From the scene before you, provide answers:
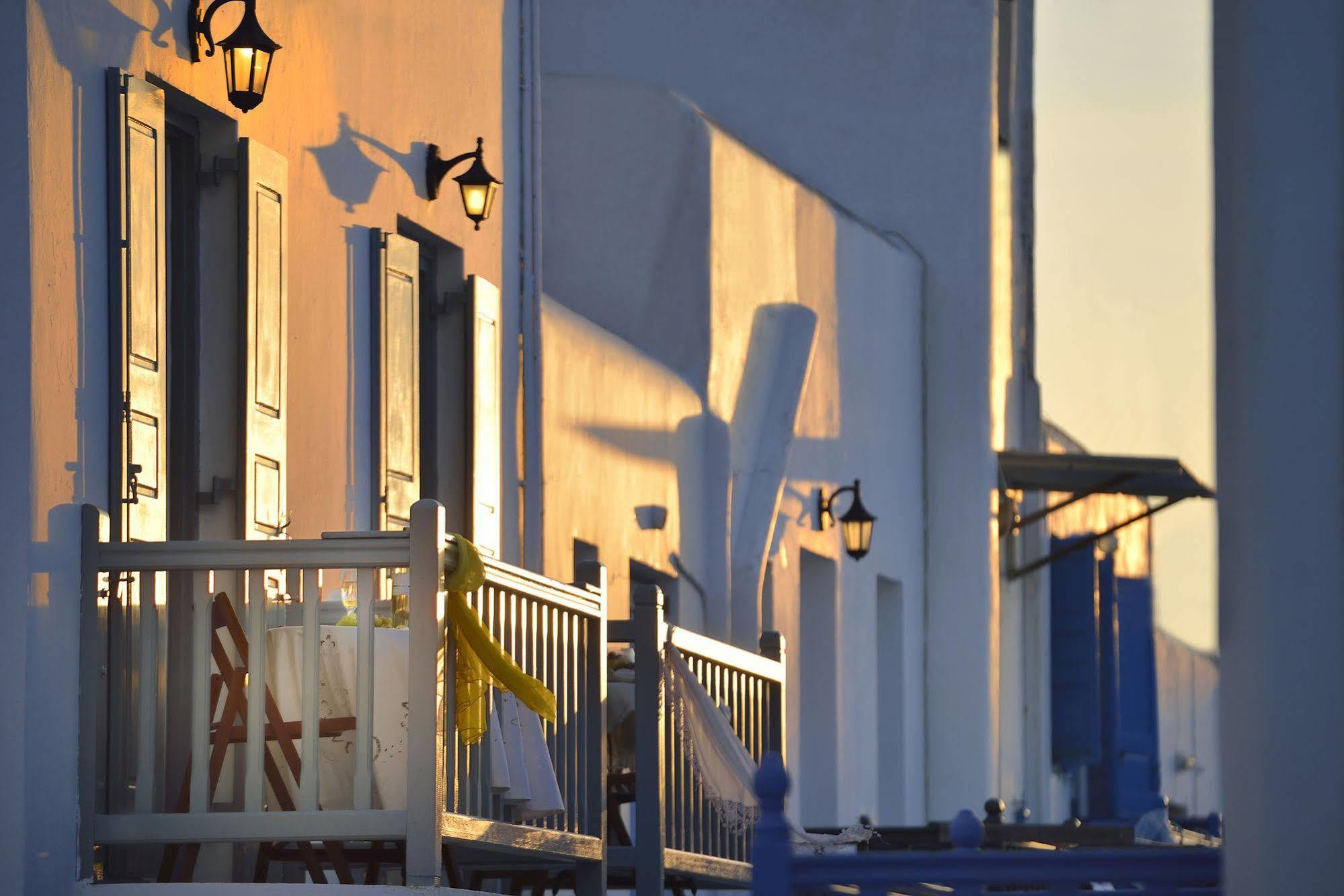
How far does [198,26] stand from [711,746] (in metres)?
3.68

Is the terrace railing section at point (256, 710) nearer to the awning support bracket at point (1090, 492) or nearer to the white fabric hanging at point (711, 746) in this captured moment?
the white fabric hanging at point (711, 746)

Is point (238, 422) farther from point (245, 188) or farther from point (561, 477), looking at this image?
point (561, 477)

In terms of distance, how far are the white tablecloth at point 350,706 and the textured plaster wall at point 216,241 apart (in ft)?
2.28

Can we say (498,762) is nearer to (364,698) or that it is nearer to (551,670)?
(551,670)

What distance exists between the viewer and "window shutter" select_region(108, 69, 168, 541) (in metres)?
8.46

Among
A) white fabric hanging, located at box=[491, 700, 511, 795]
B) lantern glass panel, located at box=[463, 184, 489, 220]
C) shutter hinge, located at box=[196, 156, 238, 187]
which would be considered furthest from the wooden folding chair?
lantern glass panel, located at box=[463, 184, 489, 220]

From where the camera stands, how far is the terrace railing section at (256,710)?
7.73 m

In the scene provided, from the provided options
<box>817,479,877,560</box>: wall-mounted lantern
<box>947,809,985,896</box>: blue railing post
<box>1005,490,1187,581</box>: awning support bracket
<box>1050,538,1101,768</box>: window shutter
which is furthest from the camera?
<box>1050,538,1101,768</box>: window shutter

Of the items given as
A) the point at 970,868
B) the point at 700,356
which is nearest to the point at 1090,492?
the point at 700,356

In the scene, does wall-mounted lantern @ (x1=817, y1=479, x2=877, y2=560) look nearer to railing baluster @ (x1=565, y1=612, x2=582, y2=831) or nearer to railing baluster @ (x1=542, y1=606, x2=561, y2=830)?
railing baluster @ (x1=565, y1=612, x2=582, y2=831)

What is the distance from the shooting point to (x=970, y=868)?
6062 millimetres

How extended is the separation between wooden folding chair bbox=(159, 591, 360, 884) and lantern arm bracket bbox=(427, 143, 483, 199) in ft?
12.3

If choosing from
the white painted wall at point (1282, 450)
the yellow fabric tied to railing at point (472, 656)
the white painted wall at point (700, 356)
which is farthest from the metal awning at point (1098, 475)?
the white painted wall at point (1282, 450)

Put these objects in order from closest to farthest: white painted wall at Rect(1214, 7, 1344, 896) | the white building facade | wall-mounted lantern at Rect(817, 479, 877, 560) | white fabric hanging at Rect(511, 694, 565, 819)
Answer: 1. white painted wall at Rect(1214, 7, 1344, 896)
2. the white building facade
3. white fabric hanging at Rect(511, 694, 565, 819)
4. wall-mounted lantern at Rect(817, 479, 877, 560)
